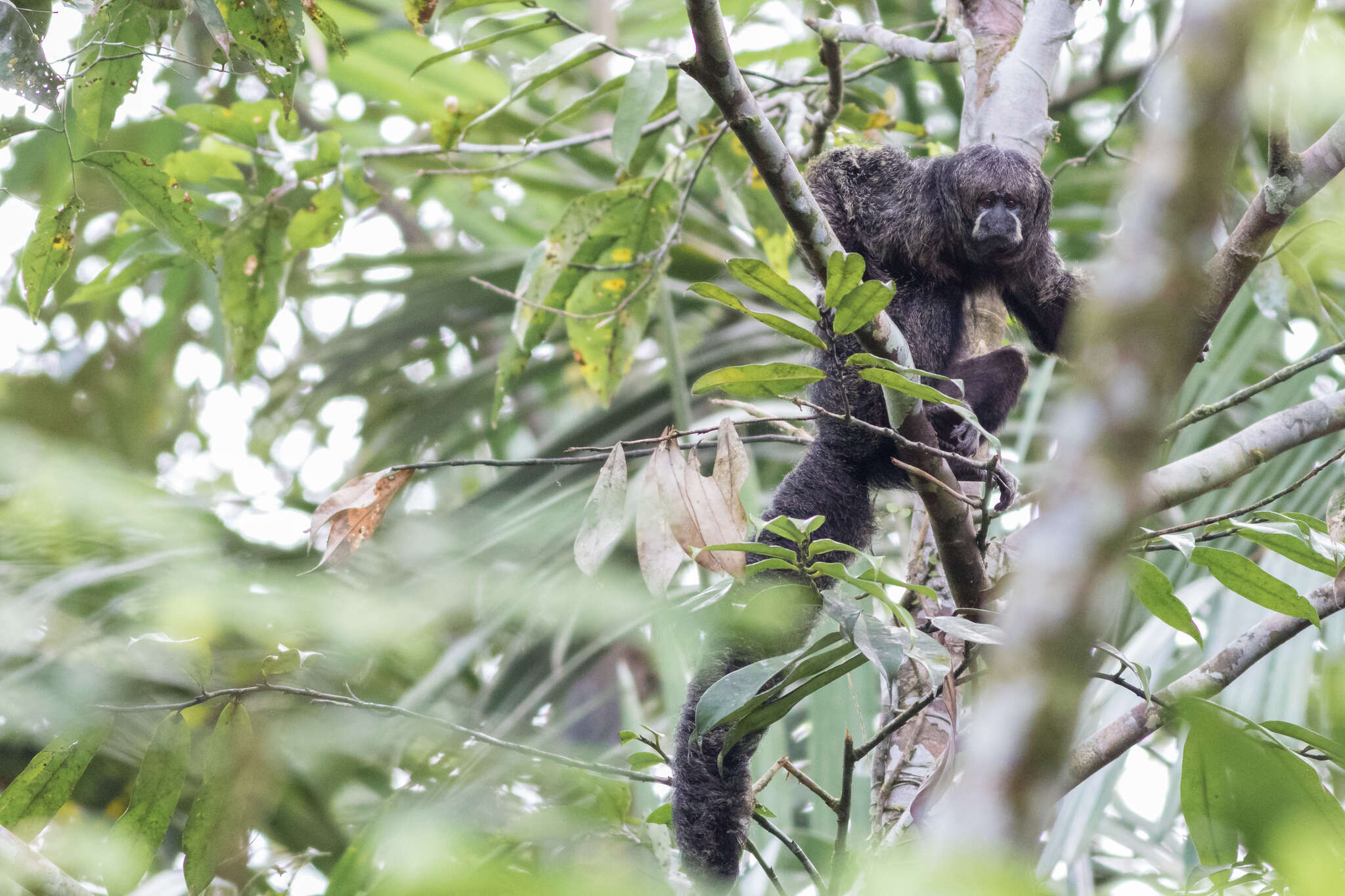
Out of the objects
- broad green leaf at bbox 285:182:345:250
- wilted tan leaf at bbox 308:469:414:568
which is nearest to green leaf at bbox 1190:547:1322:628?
wilted tan leaf at bbox 308:469:414:568

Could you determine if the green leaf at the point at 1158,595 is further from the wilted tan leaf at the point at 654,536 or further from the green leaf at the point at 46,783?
Answer: the green leaf at the point at 46,783

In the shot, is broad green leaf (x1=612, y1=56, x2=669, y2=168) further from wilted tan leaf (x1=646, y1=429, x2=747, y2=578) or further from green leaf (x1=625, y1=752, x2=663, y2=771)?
green leaf (x1=625, y1=752, x2=663, y2=771)

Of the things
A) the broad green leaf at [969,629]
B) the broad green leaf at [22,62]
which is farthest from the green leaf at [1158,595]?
the broad green leaf at [22,62]

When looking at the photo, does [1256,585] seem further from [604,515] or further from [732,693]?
[604,515]

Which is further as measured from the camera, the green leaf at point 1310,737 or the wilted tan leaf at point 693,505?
the wilted tan leaf at point 693,505

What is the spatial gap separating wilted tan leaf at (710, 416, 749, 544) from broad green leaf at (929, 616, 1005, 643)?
0.34 metres

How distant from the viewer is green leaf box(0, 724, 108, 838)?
5.77 ft

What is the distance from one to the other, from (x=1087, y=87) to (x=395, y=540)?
357 centimetres

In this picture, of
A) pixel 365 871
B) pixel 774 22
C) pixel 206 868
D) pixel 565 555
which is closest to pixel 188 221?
pixel 206 868

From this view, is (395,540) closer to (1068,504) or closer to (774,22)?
(774,22)

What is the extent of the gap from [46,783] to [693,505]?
3.90ft

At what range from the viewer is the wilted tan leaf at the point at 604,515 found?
5.66 feet

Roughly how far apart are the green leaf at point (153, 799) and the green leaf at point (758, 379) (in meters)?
1.08

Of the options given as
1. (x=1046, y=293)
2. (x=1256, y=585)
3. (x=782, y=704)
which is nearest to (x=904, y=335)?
(x=1046, y=293)
